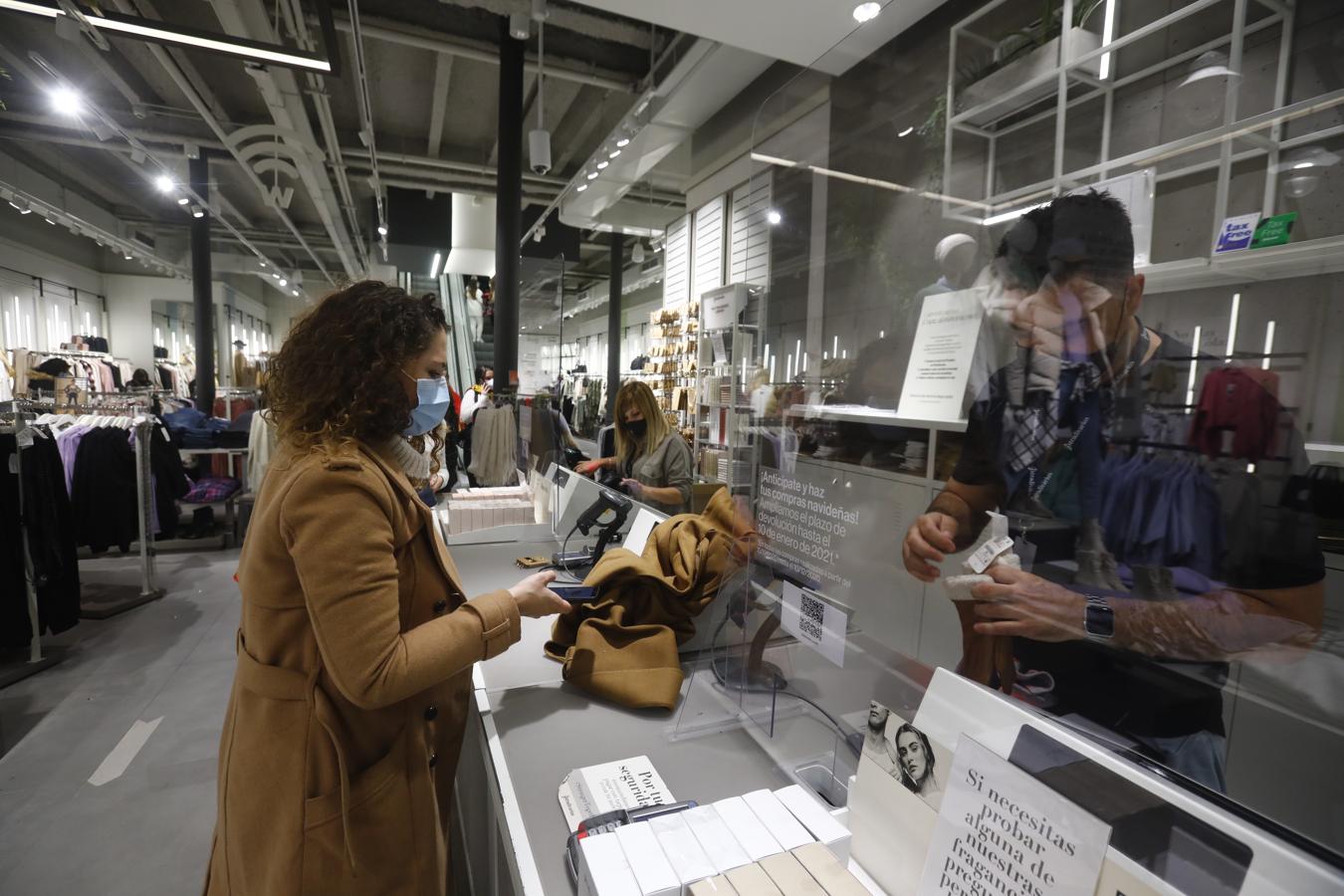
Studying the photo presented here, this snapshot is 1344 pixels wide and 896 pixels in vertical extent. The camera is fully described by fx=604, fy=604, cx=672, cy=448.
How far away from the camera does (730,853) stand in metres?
0.79

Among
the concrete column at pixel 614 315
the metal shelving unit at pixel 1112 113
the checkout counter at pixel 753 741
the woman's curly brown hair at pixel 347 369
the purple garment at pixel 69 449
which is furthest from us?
the concrete column at pixel 614 315

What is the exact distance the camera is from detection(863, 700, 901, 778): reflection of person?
30.6 inches

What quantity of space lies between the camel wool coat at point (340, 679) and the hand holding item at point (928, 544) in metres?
0.74

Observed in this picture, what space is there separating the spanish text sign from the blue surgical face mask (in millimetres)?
1244

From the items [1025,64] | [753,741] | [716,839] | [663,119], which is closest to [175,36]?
[663,119]

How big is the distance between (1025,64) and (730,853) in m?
1.32

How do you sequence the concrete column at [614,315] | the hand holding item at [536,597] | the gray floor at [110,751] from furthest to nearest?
the concrete column at [614,315], the gray floor at [110,751], the hand holding item at [536,597]

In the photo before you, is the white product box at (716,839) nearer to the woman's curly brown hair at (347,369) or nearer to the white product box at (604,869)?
the white product box at (604,869)

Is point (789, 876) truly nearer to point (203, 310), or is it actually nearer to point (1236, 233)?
point (1236, 233)

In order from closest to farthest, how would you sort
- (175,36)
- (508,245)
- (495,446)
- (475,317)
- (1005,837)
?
(1005,837) → (175,36) → (495,446) → (508,245) → (475,317)

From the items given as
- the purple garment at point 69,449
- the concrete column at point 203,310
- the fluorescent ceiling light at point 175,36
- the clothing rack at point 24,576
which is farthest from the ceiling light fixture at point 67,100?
the concrete column at point 203,310

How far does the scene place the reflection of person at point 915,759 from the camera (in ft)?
2.38

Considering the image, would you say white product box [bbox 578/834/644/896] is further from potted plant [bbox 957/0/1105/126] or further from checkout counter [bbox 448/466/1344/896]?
potted plant [bbox 957/0/1105/126]

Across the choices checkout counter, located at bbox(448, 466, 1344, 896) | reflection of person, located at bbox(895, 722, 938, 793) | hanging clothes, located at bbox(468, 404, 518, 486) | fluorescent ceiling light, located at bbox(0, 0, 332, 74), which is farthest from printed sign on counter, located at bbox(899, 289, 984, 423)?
hanging clothes, located at bbox(468, 404, 518, 486)
